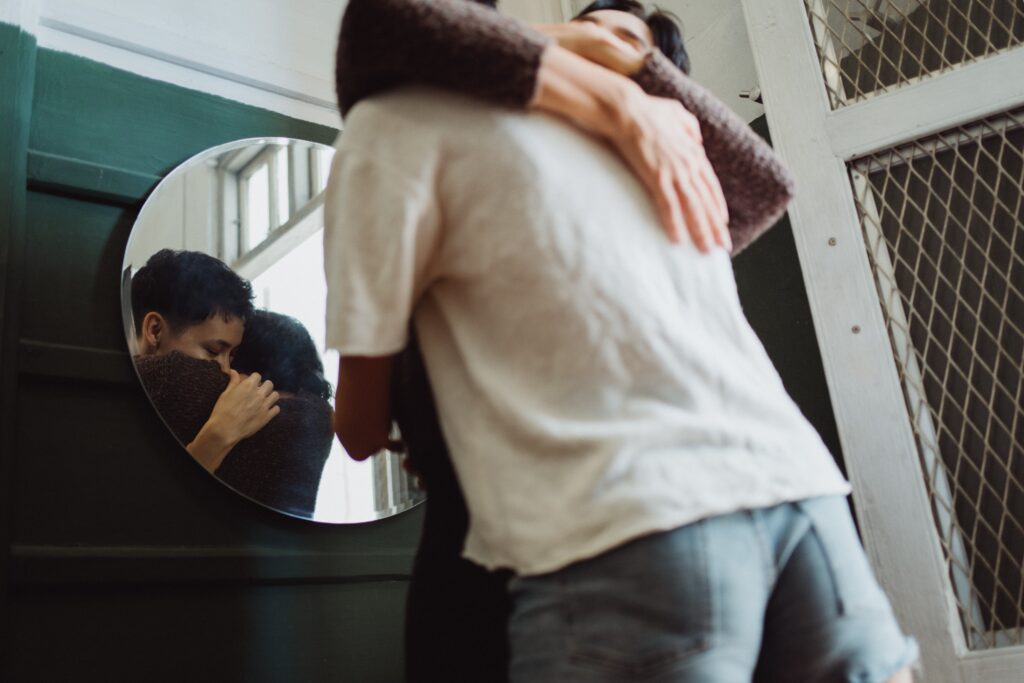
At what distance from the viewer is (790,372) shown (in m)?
1.57

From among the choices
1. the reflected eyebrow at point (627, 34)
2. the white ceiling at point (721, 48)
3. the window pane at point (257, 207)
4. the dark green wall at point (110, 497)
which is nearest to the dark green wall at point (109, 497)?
the dark green wall at point (110, 497)

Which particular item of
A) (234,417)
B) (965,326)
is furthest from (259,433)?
(965,326)

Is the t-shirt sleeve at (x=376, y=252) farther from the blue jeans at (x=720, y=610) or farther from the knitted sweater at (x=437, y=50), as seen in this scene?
the blue jeans at (x=720, y=610)

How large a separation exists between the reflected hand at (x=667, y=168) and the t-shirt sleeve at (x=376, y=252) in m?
0.17

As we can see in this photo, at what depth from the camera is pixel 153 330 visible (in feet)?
4.26

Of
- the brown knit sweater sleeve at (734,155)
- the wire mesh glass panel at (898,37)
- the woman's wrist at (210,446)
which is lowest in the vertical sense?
the woman's wrist at (210,446)

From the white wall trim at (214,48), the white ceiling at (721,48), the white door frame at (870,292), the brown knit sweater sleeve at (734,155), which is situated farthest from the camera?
the white ceiling at (721,48)

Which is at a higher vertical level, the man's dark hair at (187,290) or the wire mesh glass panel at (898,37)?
the wire mesh glass panel at (898,37)

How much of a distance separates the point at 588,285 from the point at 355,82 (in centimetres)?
26

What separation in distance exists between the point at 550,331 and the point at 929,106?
1.03 metres

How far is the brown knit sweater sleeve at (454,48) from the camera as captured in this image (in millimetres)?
673

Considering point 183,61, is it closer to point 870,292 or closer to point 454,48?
point 454,48

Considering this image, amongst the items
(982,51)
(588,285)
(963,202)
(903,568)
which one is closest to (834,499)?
(588,285)

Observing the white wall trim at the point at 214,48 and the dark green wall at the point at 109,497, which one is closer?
the dark green wall at the point at 109,497
